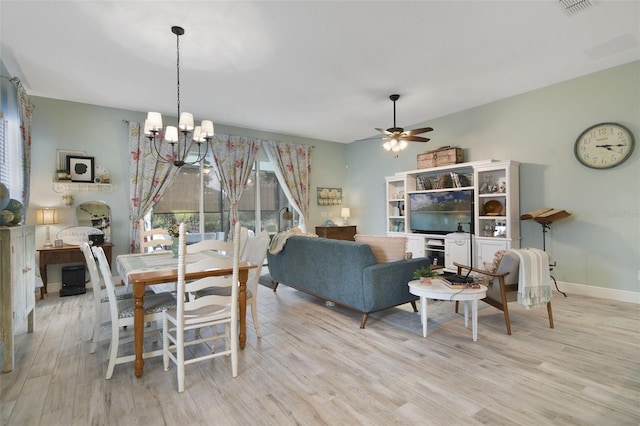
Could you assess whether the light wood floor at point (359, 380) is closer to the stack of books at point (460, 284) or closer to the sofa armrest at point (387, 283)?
the sofa armrest at point (387, 283)

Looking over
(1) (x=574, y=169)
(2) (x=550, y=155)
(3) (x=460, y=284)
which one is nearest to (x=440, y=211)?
(2) (x=550, y=155)

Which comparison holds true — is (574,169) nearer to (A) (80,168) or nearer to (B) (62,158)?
(A) (80,168)

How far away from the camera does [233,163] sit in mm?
6340

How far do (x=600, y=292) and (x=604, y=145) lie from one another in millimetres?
1957

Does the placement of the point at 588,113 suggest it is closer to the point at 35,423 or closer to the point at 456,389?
the point at 456,389

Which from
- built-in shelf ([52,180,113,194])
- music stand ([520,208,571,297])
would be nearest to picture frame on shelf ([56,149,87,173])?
built-in shelf ([52,180,113,194])

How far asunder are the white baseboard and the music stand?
94 millimetres

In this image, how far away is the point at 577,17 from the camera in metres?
2.93

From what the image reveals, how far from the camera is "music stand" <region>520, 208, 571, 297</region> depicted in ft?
14.1

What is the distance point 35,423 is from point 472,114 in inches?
254

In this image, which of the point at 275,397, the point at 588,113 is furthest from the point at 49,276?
the point at 588,113

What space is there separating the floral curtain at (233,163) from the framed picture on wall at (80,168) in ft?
6.59

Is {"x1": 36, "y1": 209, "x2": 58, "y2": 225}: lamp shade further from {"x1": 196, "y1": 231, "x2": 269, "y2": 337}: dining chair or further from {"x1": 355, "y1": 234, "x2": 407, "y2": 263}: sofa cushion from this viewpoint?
{"x1": 355, "y1": 234, "x2": 407, "y2": 263}: sofa cushion

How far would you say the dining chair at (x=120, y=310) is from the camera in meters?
2.29
